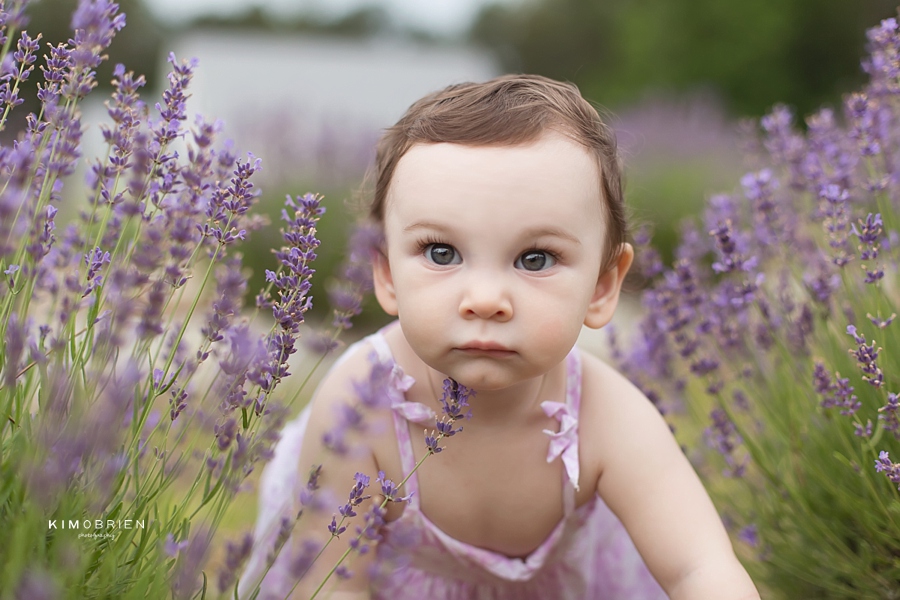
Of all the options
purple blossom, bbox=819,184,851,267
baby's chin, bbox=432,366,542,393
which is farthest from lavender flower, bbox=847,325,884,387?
baby's chin, bbox=432,366,542,393

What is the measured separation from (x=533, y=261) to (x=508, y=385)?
227mm

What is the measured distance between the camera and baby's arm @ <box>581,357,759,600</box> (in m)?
1.60

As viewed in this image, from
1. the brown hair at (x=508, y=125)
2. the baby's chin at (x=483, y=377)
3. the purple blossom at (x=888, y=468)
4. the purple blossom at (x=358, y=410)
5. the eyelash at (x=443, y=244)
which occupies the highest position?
the brown hair at (x=508, y=125)

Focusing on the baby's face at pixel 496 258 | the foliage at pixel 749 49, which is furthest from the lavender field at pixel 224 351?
the foliage at pixel 749 49

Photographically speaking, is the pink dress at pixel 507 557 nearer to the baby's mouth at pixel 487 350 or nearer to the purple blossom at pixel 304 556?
the baby's mouth at pixel 487 350

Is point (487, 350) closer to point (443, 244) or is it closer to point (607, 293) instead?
point (443, 244)

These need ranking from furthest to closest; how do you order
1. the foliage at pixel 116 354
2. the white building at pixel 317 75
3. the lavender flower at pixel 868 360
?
the white building at pixel 317 75 < the lavender flower at pixel 868 360 < the foliage at pixel 116 354

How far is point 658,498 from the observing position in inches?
67.2

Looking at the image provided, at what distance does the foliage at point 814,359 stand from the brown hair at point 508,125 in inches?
10.5

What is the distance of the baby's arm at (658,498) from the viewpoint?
1600mm

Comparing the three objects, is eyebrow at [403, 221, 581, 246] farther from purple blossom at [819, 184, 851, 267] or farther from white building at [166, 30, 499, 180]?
white building at [166, 30, 499, 180]

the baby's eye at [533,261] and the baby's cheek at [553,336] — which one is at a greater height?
the baby's eye at [533,261]

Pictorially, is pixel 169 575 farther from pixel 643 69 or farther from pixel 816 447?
pixel 643 69

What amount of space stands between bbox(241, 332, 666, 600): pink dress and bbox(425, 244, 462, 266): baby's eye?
0.36 m
